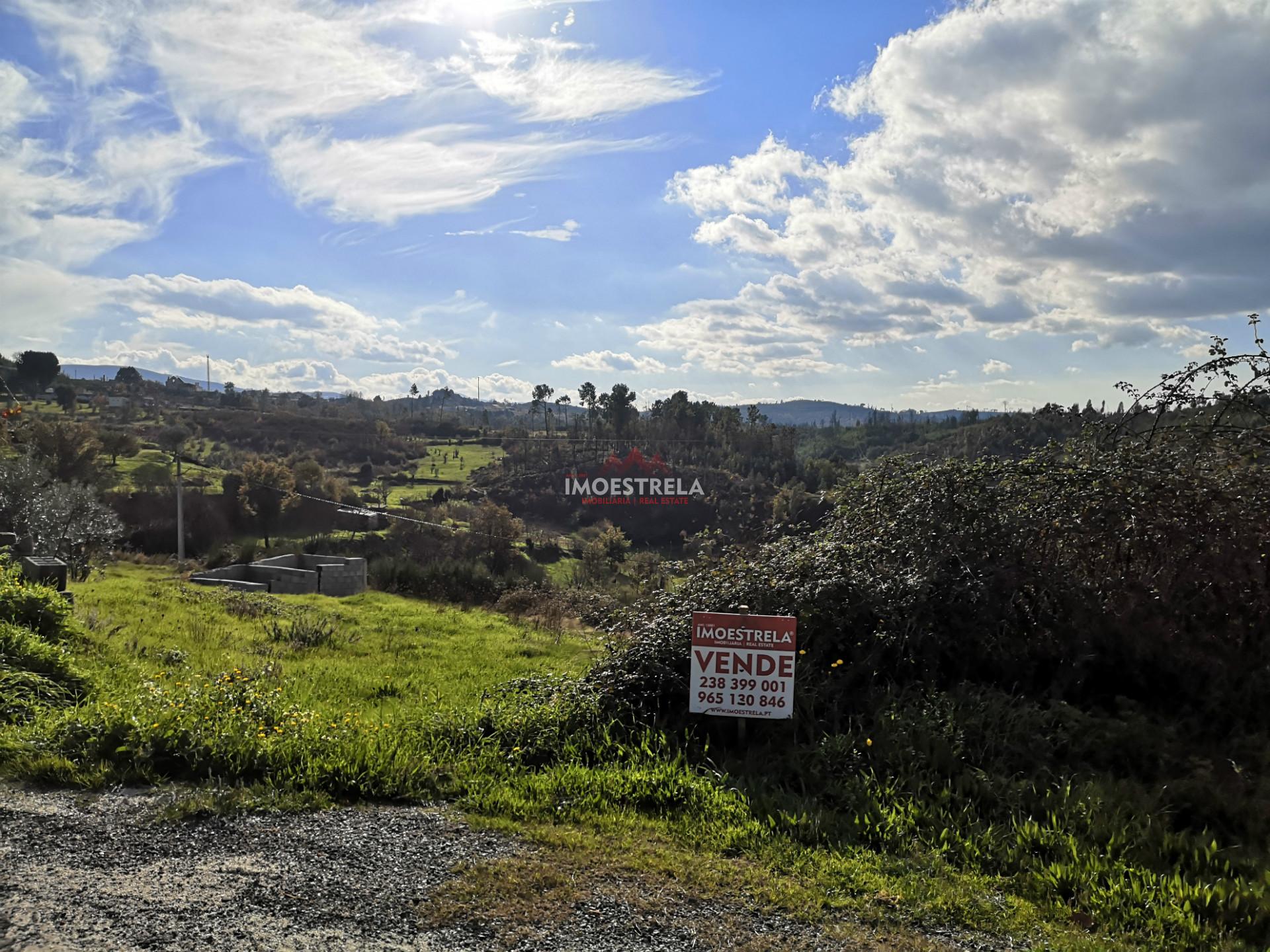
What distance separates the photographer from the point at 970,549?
680 centimetres

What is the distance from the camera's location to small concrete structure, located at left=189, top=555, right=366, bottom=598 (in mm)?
25891

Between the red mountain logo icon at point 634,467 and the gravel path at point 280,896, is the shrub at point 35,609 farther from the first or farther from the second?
the red mountain logo icon at point 634,467

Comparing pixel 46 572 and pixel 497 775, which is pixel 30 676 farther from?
pixel 46 572

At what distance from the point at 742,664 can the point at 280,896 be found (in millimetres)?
3257

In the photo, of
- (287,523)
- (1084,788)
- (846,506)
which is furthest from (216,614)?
(287,523)

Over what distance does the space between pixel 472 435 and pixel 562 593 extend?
93.1m

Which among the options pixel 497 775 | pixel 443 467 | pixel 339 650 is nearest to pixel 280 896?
pixel 497 775

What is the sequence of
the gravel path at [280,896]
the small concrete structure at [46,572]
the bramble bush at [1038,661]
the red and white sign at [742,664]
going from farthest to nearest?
1. the small concrete structure at [46,572]
2. the red and white sign at [742,664]
3. the bramble bush at [1038,661]
4. the gravel path at [280,896]

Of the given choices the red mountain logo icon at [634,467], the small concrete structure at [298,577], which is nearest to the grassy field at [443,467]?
the red mountain logo icon at [634,467]

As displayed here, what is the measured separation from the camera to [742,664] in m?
5.75

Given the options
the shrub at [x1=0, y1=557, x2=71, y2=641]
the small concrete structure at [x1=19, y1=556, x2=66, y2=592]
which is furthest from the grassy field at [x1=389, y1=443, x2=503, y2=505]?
the shrub at [x1=0, y1=557, x2=71, y2=641]

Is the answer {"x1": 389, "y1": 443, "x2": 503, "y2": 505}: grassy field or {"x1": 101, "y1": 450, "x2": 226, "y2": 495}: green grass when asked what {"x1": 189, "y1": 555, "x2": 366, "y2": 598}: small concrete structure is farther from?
{"x1": 389, "y1": 443, "x2": 503, "y2": 505}: grassy field

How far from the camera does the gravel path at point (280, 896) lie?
3.30 m

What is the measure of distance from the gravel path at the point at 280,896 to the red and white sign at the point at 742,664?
2.00 meters
